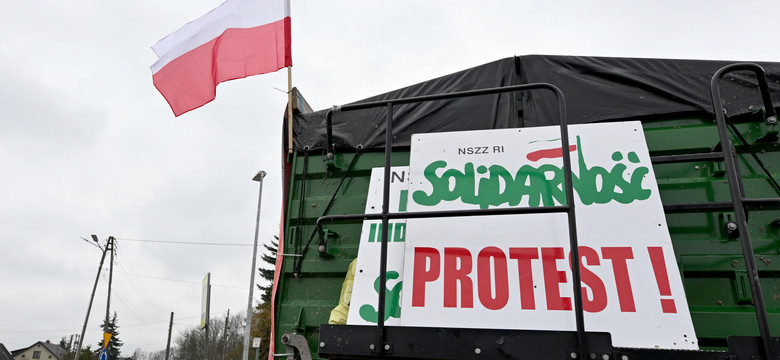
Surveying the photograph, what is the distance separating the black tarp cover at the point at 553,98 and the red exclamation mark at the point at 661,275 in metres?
1.00

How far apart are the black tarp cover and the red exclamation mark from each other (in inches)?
39.4

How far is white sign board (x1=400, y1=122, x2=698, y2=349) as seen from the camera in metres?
2.04

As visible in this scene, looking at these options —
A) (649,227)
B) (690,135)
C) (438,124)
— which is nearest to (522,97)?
(438,124)

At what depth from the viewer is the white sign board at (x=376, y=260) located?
92.7 inches

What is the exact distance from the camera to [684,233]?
2445mm

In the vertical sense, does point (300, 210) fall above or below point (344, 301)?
above

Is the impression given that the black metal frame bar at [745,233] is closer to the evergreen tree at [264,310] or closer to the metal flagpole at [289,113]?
the metal flagpole at [289,113]

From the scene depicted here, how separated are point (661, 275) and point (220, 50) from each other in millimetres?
3771

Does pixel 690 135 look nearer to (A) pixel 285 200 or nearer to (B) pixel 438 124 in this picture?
(B) pixel 438 124

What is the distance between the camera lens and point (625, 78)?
2.95m

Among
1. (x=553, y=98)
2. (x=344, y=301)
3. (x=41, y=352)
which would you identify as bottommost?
(x=41, y=352)

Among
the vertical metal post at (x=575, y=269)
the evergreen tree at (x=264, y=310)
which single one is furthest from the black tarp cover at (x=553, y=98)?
the evergreen tree at (x=264, y=310)

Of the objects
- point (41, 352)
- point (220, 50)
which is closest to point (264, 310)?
point (220, 50)

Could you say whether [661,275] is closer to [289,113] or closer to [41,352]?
[289,113]
